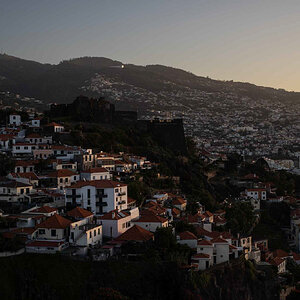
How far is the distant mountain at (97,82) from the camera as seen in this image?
428ft

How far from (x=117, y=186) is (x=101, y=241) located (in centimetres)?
553

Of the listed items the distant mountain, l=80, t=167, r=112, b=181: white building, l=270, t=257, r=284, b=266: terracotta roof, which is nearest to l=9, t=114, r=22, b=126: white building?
l=80, t=167, r=112, b=181: white building

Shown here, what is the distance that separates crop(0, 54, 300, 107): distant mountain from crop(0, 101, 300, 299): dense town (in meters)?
71.1

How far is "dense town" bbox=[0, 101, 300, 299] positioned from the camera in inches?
1033

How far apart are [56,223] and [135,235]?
3.70 metres

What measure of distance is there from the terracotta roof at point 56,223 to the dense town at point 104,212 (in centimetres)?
5

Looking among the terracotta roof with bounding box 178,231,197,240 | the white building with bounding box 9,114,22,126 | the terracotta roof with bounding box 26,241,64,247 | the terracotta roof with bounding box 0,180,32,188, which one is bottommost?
the terracotta roof with bounding box 178,231,197,240

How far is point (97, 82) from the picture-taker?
144000mm

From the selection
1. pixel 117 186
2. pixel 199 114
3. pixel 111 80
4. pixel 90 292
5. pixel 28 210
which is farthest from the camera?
pixel 111 80

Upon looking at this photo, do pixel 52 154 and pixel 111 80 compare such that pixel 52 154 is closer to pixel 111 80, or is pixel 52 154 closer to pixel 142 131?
pixel 142 131

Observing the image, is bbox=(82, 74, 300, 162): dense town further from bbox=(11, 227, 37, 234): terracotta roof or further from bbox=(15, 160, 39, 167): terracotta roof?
bbox=(11, 227, 37, 234): terracotta roof

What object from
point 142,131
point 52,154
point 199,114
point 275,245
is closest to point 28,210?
point 52,154

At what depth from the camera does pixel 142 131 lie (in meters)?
56.2

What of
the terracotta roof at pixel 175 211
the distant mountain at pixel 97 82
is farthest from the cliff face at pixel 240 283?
the distant mountain at pixel 97 82
